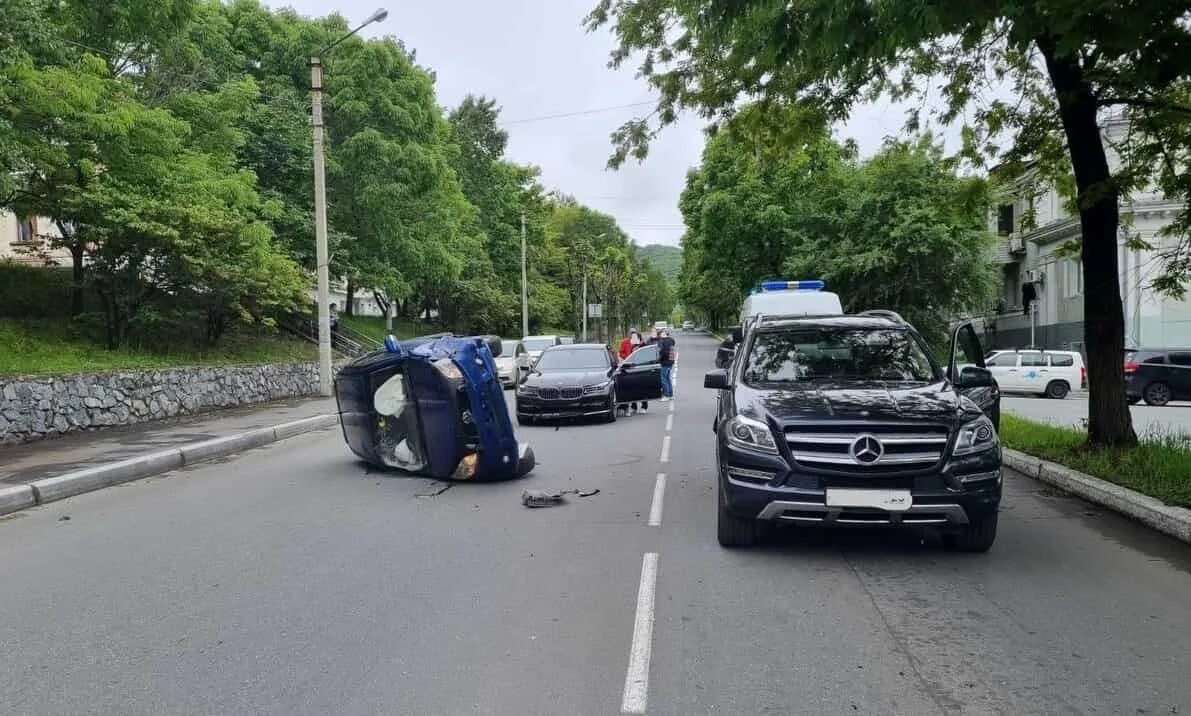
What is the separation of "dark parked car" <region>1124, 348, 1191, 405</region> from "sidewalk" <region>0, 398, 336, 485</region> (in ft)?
67.8

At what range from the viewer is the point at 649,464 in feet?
36.0

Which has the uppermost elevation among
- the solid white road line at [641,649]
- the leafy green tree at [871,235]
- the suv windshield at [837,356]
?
the leafy green tree at [871,235]

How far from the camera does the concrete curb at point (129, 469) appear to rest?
880 cm

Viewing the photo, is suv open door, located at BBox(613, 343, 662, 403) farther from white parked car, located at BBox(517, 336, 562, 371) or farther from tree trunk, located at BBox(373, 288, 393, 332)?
tree trunk, located at BBox(373, 288, 393, 332)

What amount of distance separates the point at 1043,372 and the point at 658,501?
22723mm

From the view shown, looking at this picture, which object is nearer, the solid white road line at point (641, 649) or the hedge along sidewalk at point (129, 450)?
the solid white road line at point (641, 649)

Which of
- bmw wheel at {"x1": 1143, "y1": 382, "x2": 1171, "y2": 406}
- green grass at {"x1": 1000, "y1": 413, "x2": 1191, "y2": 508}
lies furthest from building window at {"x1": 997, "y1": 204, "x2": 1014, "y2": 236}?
green grass at {"x1": 1000, "y1": 413, "x2": 1191, "y2": 508}

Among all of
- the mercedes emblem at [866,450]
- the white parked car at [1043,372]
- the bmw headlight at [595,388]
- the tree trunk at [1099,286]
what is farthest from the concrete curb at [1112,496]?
the white parked car at [1043,372]


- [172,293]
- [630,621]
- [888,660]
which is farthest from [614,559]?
[172,293]

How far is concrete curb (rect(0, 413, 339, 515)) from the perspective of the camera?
8797 millimetres

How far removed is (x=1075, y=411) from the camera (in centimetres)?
2045

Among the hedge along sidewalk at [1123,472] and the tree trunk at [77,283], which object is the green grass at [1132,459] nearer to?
the hedge along sidewalk at [1123,472]

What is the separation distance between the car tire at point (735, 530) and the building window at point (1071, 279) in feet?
102

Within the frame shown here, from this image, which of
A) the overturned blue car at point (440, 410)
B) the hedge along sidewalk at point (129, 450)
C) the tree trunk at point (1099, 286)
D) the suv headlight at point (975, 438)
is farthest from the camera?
the tree trunk at point (1099, 286)
